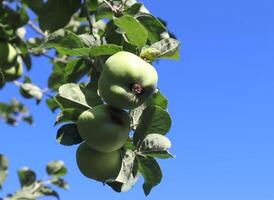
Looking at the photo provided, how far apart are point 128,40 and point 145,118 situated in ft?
0.66

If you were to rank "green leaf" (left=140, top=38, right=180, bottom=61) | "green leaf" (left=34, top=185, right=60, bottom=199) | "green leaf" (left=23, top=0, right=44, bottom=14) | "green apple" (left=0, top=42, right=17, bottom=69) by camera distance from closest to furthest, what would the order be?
1. "green leaf" (left=140, top=38, right=180, bottom=61)
2. "green leaf" (left=23, top=0, right=44, bottom=14)
3. "green apple" (left=0, top=42, right=17, bottom=69)
4. "green leaf" (left=34, top=185, right=60, bottom=199)

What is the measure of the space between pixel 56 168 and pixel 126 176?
2.88 meters

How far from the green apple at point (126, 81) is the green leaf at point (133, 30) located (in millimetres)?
71

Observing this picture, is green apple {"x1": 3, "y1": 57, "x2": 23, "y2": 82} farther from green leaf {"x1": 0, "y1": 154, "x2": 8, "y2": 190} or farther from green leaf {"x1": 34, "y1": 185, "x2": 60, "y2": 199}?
green leaf {"x1": 34, "y1": 185, "x2": 60, "y2": 199}

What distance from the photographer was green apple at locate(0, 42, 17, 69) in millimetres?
2532

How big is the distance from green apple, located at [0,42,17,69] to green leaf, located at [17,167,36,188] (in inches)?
49.4

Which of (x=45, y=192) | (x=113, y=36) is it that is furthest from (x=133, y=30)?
(x=45, y=192)

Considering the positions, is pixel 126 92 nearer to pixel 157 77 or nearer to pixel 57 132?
pixel 157 77

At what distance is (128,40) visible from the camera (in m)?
1.35

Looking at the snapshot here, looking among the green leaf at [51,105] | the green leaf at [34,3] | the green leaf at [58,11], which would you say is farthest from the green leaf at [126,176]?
the green leaf at [51,105]

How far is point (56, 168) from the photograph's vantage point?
4066mm

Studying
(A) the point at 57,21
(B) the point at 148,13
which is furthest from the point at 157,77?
(A) the point at 57,21

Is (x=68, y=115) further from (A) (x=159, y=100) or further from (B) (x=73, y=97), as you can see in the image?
(A) (x=159, y=100)

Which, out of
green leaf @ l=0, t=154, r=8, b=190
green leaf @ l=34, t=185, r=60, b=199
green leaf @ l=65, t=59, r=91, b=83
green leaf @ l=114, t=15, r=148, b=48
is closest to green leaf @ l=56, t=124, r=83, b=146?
green leaf @ l=114, t=15, r=148, b=48
